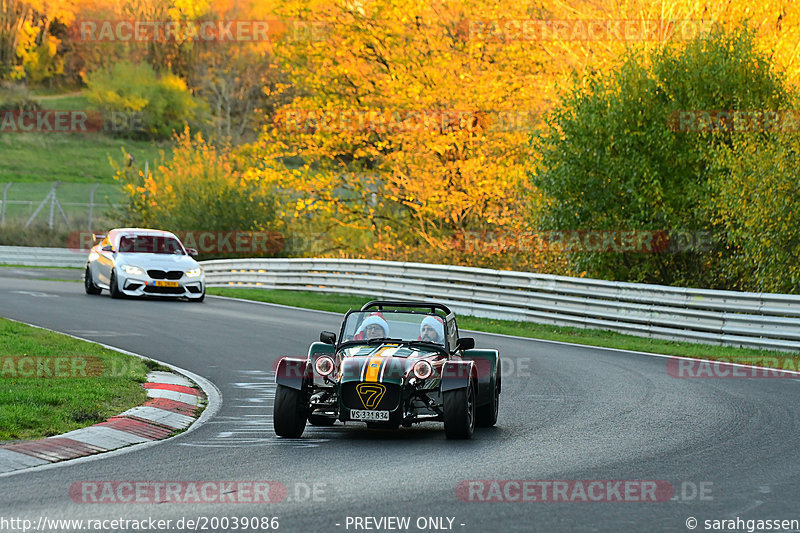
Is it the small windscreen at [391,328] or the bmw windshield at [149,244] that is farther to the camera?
the bmw windshield at [149,244]

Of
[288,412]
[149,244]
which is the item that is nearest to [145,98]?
[149,244]

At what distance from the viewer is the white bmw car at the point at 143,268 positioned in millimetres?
24438

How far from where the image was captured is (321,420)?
10.2 meters

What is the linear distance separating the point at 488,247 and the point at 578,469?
67.6 feet

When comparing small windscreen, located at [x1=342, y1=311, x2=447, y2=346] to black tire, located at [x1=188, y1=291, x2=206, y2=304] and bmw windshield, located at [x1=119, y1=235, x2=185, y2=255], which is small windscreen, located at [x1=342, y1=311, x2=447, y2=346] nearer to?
black tire, located at [x1=188, y1=291, x2=206, y2=304]

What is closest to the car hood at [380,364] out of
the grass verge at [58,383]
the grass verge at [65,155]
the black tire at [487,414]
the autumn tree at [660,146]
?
the black tire at [487,414]

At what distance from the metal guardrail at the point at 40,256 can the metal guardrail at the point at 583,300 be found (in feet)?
60.7

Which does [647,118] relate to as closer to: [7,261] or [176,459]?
[176,459]

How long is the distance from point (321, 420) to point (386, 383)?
3.86ft

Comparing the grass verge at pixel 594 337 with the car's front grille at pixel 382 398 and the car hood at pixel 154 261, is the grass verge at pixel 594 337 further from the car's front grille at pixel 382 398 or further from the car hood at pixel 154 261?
the car's front grille at pixel 382 398

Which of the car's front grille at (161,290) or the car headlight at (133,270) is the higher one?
the car headlight at (133,270)

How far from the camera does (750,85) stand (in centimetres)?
2244

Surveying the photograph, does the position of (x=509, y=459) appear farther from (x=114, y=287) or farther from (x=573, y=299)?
(x=114, y=287)

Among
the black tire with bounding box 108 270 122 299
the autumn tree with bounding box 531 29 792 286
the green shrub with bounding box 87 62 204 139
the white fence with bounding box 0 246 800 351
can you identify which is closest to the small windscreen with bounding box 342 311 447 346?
the white fence with bounding box 0 246 800 351
